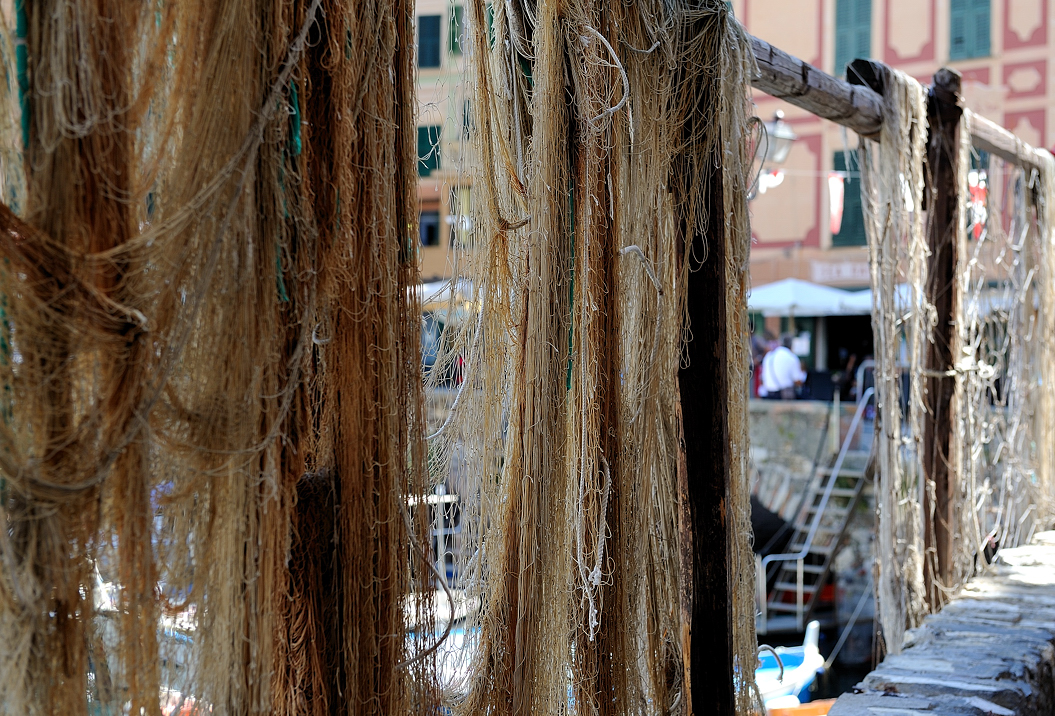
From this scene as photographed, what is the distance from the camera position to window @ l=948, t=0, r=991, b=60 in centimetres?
1609

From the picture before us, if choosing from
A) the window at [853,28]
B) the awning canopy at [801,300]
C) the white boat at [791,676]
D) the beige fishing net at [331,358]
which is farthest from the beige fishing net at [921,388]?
the window at [853,28]

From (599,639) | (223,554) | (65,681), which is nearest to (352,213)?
(223,554)

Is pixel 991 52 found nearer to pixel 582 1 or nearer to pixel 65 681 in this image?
pixel 582 1

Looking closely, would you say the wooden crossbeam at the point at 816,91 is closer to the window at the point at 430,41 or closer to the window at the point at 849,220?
the window at the point at 430,41

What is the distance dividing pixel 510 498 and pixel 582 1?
4.14ft

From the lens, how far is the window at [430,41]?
15656 millimetres

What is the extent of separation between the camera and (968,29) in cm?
1627

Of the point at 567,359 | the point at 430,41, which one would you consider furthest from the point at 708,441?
the point at 430,41

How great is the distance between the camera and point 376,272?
1.67 metres

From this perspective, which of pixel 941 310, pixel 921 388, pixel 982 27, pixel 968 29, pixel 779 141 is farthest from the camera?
pixel 968 29

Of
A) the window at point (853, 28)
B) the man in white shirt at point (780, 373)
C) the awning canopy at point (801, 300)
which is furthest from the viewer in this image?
the window at point (853, 28)

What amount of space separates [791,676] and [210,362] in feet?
26.1

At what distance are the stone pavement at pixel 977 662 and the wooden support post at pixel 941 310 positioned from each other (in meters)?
0.31

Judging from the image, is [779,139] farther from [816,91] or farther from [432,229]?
[816,91]
